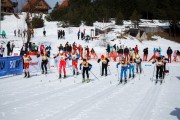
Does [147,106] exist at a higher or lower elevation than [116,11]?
lower

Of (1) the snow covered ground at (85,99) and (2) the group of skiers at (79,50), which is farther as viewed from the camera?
(2) the group of skiers at (79,50)

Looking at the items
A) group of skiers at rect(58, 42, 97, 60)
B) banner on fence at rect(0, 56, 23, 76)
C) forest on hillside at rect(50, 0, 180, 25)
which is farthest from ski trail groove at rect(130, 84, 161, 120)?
forest on hillside at rect(50, 0, 180, 25)

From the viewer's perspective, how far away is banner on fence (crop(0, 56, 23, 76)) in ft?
63.5

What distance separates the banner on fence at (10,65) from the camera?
19.4 m

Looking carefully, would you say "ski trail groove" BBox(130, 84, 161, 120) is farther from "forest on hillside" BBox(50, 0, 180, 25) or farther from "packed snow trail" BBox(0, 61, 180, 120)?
"forest on hillside" BBox(50, 0, 180, 25)

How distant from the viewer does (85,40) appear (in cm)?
4709

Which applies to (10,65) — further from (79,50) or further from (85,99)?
(79,50)

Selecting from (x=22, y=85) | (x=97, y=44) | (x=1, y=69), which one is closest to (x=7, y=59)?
(x=1, y=69)

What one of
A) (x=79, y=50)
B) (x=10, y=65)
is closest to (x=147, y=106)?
(x=10, y=65)

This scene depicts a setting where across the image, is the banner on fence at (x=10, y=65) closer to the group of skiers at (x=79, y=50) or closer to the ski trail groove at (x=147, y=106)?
the ski trail groove at (x=147, y=106)

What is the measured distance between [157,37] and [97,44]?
20.1m

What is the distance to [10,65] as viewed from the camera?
66.2ft

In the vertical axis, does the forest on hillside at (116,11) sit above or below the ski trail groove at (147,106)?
above

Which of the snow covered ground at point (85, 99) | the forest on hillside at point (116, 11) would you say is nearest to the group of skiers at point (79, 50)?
the snow covered ground at point (85, 99)
